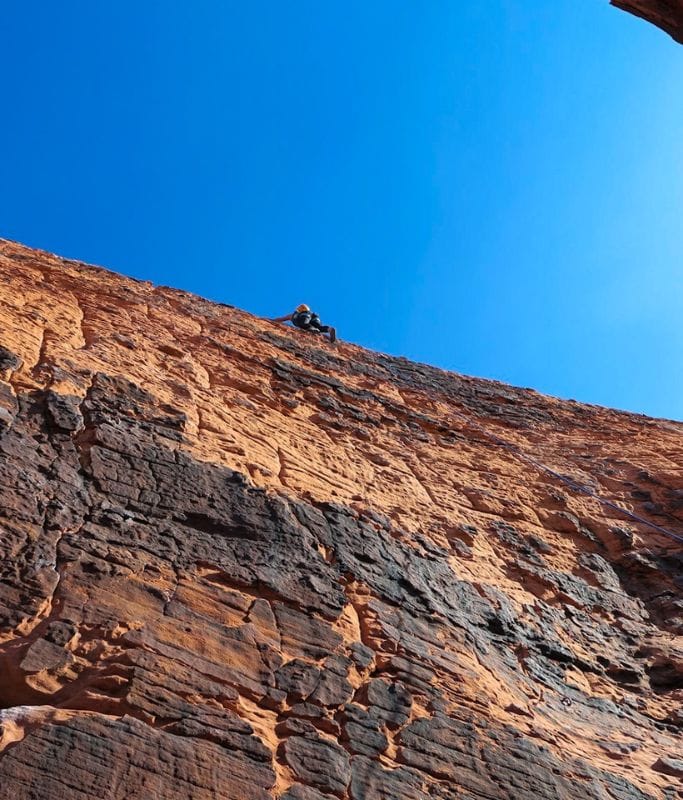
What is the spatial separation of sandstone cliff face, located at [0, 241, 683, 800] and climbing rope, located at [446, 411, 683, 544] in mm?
137

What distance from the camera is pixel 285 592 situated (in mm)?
6902

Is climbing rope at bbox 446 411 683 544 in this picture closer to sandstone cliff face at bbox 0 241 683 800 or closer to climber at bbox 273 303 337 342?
sandstone cliff face at bbox 0 241 683 800

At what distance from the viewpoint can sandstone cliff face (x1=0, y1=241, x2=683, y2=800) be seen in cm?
532

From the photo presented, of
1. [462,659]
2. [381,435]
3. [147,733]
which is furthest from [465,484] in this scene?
[147,733]

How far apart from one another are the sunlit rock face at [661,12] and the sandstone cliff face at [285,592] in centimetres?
571

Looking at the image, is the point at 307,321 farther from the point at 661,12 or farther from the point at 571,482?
the point at 661,12

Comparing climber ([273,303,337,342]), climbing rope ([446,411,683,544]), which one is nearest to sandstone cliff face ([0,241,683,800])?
climbing rope ([446,411,683,544])

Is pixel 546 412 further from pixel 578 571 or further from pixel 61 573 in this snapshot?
pixel 61 573


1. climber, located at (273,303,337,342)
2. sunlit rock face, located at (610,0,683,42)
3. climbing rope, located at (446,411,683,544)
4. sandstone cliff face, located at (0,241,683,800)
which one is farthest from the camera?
climber, located at (273,303,337,342)

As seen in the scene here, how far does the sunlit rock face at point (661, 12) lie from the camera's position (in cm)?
727

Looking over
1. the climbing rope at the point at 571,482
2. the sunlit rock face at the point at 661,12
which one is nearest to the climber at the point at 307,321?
the climbing rope at the point at 571,482

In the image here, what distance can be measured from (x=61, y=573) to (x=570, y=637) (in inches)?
219

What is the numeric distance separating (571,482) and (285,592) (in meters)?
6.97

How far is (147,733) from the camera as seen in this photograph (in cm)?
509
